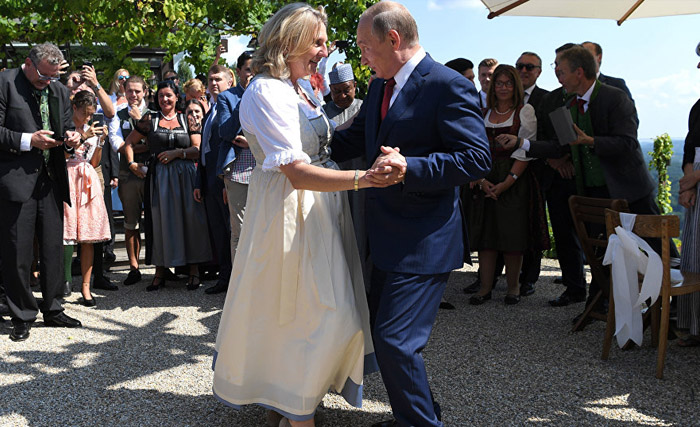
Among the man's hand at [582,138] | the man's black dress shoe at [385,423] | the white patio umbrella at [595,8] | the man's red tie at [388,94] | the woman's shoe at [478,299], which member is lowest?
the woman's shoe at [478,299]

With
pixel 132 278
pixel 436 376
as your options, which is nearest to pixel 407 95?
pixel 436 376

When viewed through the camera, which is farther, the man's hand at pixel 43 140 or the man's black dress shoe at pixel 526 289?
the man's black dress shoe at pixel 526 289

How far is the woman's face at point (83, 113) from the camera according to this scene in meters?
6.38

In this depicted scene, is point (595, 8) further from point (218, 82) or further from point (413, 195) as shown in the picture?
point (413, 195)

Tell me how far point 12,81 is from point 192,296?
270 cm

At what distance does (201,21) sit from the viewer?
38.4 ft

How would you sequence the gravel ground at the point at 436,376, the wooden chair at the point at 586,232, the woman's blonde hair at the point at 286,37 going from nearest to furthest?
the woman's blonde hair at the point at 286,37
the gravel ground at the point at 436,376
the wooden chair at the point at 586,232

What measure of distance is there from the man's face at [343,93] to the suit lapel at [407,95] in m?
2.81

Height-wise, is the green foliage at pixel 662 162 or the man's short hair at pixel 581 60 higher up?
the man's short hair at pixel 581 60

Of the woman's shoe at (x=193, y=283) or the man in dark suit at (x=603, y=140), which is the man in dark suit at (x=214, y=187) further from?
the man in dark suit at (x=603, y=140)

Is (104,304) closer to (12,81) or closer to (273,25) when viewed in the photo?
(12,81)

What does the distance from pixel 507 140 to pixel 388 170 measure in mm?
3569

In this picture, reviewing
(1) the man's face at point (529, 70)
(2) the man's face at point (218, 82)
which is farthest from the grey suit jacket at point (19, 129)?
(1) the man's face at point (529, 70)

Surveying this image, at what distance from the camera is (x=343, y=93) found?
18.7ft
